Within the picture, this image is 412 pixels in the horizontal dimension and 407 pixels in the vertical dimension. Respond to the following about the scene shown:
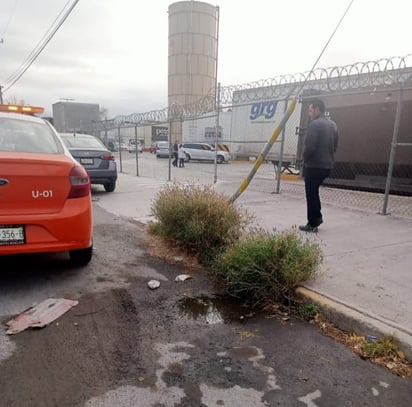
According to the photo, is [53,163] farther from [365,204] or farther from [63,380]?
[365,204]

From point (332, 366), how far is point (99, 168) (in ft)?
26.9

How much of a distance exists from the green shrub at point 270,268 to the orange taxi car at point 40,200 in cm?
153

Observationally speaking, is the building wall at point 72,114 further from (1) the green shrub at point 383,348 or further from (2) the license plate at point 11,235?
(1) the green shrub at point 383,348

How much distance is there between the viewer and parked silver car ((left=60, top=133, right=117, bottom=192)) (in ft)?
31.0

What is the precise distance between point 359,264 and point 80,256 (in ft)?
10.0

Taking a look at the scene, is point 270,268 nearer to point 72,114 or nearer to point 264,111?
point 264,111

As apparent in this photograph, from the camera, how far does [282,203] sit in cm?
798

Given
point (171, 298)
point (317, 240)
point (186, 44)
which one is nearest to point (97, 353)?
point (171, 298)

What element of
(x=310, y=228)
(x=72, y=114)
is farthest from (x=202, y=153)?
(x=310, y=228)

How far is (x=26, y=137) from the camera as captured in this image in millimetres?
3988

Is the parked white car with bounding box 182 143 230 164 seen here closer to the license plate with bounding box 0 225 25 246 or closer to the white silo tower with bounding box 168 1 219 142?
the white silo tower with bounding box 168 1 219 142

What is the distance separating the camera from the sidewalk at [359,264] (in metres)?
2.92

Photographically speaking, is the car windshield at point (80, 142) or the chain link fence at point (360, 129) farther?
the car windshield at point (80, 142)

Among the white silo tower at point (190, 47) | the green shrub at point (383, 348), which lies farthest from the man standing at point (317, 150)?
the white silo tower at point (190, 47)
